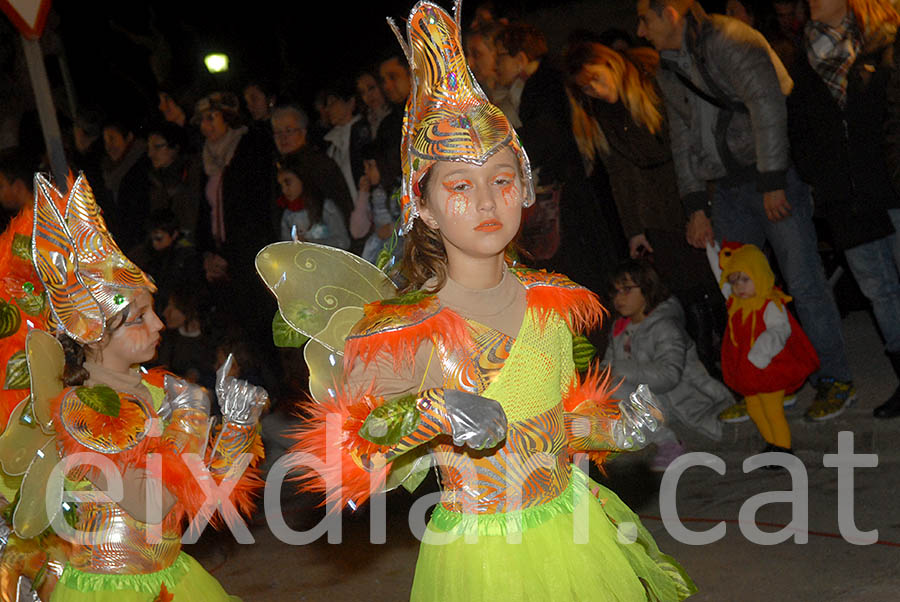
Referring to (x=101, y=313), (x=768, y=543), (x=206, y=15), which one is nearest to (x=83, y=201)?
(x=101, y=313)

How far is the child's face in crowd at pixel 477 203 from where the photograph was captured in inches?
105

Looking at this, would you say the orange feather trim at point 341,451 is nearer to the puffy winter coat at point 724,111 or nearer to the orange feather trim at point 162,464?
the orange feather trim at point 162,464

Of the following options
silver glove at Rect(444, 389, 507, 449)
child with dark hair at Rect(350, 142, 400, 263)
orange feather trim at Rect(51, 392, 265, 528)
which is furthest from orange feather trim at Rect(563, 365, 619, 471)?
child with dark hair at Rect(350, 142, 400, 263)

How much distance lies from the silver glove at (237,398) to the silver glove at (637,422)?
1035mm

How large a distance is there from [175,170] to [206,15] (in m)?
2.29

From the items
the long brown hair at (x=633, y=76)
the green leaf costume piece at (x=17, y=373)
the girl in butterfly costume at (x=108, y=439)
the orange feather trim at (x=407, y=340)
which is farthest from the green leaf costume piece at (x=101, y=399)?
the long brown hair at (x=633, y=76)

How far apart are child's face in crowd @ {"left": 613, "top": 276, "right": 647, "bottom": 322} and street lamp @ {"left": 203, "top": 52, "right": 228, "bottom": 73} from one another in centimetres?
520

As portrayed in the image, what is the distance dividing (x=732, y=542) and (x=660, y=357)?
143 centimetres

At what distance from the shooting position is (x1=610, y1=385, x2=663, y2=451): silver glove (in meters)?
2.84

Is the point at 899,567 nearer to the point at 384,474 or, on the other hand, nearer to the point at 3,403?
the point at 384,474

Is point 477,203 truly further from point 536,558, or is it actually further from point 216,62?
point 216,62

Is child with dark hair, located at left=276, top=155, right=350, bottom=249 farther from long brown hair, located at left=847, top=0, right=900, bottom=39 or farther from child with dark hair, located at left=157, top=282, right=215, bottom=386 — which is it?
long brown hair, located at left=847, top=0, right=900, bottom=39

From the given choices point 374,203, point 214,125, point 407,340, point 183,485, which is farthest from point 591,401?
point 214,125

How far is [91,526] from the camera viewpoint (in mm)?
3213
